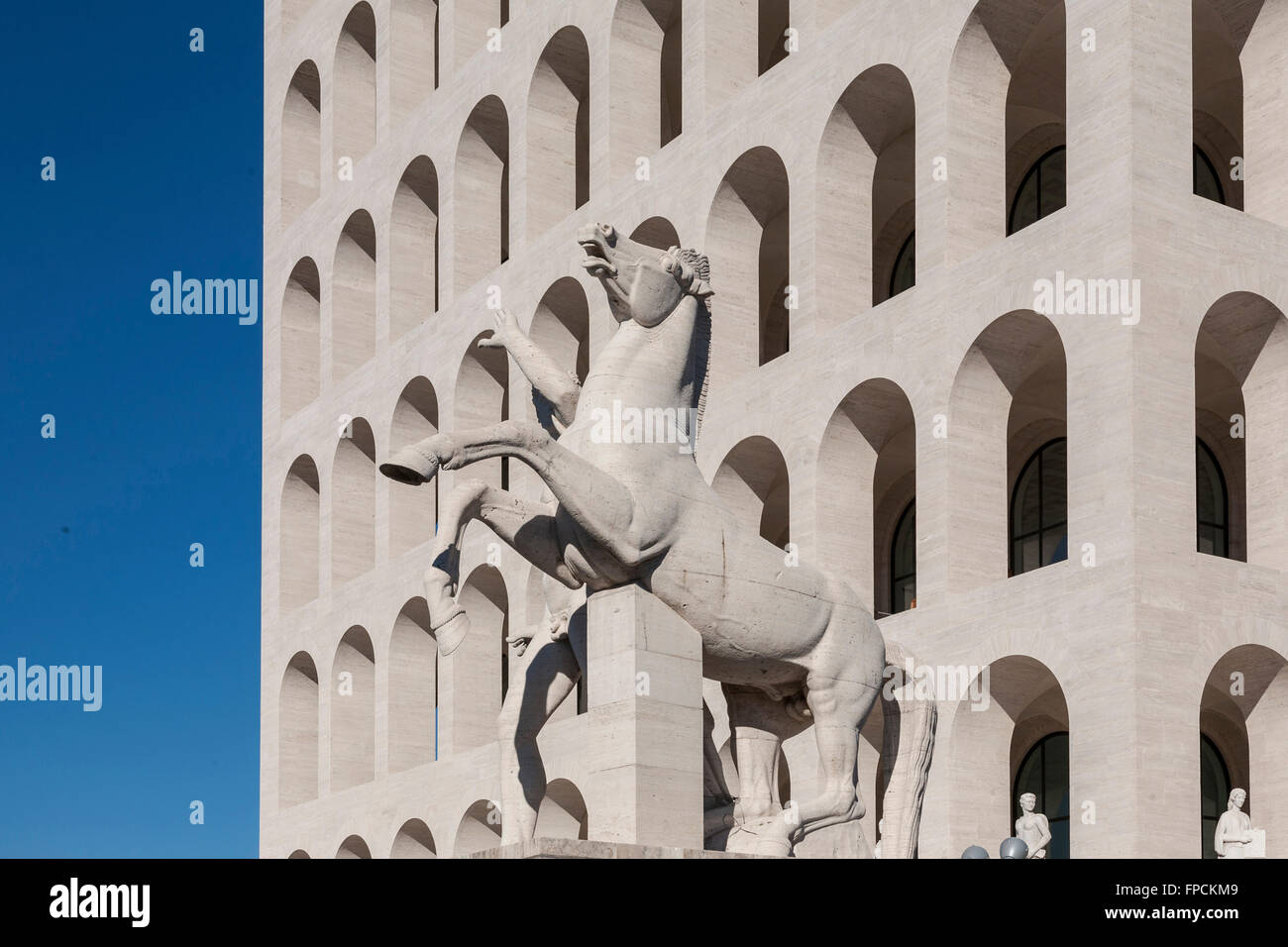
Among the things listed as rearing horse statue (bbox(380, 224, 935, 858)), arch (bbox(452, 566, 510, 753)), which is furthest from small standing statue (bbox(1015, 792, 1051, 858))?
arch (bbox(452, 566, 510, 753))

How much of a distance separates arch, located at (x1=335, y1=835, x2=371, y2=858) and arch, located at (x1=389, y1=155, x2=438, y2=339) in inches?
416

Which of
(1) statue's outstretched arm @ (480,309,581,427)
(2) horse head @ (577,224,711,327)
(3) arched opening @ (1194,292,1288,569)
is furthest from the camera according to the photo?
(3) arched opening @ (1194,292,1288,569)

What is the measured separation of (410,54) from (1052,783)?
927 inches

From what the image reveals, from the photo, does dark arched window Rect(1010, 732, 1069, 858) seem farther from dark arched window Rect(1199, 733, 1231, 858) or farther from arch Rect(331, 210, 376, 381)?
arch Rect(331, 210, 376, 381)

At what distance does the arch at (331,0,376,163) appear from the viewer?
5053 centimetres

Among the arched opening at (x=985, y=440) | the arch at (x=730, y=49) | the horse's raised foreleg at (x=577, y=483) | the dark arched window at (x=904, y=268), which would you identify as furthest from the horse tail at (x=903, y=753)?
the dark arched window at (x=904, y=268)

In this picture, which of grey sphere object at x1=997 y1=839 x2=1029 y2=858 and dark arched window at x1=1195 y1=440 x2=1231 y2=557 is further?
dark arched window at x1=1195 y1=440 x2=1231 y2=557

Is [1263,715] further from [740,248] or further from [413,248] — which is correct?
[413,248]

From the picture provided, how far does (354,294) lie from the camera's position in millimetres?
49938

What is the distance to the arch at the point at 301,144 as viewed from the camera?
53.4m

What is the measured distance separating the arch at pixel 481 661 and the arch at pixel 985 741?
14.2 metres

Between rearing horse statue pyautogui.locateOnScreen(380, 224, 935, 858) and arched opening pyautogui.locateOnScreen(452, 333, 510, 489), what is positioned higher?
arched opening pyautogui.locateOnScreen(452, 333, 510, 489)

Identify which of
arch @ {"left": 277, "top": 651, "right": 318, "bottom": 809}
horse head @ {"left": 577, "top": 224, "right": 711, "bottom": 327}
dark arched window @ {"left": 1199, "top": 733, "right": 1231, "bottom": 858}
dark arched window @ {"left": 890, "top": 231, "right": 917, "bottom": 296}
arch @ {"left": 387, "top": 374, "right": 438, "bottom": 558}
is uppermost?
dark arched window @ {"left": 890, "top": 231, "right": 917, "bottom": 296}
